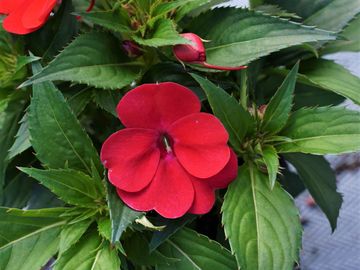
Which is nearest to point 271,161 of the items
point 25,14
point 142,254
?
point 142,254

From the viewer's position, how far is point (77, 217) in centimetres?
57

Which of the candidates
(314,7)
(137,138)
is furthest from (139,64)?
(314,7)

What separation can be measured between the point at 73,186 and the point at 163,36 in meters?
0.15

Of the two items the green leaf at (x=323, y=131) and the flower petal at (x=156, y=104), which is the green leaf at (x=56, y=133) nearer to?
the flower petal at (x=156, y=104)

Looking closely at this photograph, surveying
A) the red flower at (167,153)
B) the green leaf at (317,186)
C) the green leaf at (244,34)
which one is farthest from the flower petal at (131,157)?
the green leaf at (317,186)

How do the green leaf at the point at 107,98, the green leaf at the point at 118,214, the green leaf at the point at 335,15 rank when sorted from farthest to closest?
the green leaf at the point at 335,15 → the green leaf at the point at 107,98 → the green leaf at the point at 118,214

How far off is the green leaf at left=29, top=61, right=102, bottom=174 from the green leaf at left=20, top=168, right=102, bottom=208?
1cm

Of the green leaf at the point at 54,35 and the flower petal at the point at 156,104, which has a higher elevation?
the flower petal at the point at 156,104

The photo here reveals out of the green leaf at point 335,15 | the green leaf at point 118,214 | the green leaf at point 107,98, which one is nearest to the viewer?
Result: the green leaf at point 118,214

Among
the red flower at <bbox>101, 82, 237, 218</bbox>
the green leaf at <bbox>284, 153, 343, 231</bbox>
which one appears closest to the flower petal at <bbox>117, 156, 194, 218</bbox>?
the red flower at <bbox>101, 82, 237, 218</bbox>

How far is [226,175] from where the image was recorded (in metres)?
0.54

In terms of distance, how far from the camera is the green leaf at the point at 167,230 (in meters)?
0.55

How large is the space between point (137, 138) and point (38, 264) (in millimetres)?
155

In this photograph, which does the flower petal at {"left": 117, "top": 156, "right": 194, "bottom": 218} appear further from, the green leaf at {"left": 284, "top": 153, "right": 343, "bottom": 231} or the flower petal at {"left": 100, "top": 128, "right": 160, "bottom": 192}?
the green leaf at {"left": 284, "top": 153, "right": 343, "bottom": 231}
